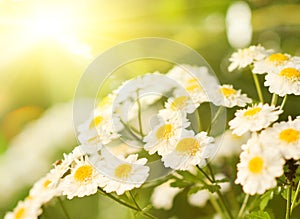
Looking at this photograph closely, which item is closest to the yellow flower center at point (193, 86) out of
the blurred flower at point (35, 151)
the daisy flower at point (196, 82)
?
the daisy flower at point (196, 82)

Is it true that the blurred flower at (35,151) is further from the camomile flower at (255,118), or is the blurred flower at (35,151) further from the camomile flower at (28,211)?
the camomile flower at (255,118)

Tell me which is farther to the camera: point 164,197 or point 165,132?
point 164,197

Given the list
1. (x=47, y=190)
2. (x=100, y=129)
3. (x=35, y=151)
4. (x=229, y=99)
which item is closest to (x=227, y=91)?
(x=229, y=99)

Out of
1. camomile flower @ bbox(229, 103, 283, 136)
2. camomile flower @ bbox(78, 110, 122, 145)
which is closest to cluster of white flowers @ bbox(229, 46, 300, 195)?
camomile flower @ bbox(229, 103, 283, 136)

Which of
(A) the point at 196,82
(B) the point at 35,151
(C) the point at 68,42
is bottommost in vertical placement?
(A) the point at 196,82

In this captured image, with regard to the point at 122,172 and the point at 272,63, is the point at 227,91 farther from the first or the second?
the point at 122,172

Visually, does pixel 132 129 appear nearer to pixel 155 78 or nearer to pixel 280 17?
pixel 155 78

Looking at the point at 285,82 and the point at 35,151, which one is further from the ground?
the point at 35,151

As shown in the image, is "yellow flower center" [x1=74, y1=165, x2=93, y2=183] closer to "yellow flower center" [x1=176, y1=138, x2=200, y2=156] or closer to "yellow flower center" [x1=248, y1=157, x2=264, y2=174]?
"yellow flower center" [x1=176, y1=138, x2=200, y2=156]
